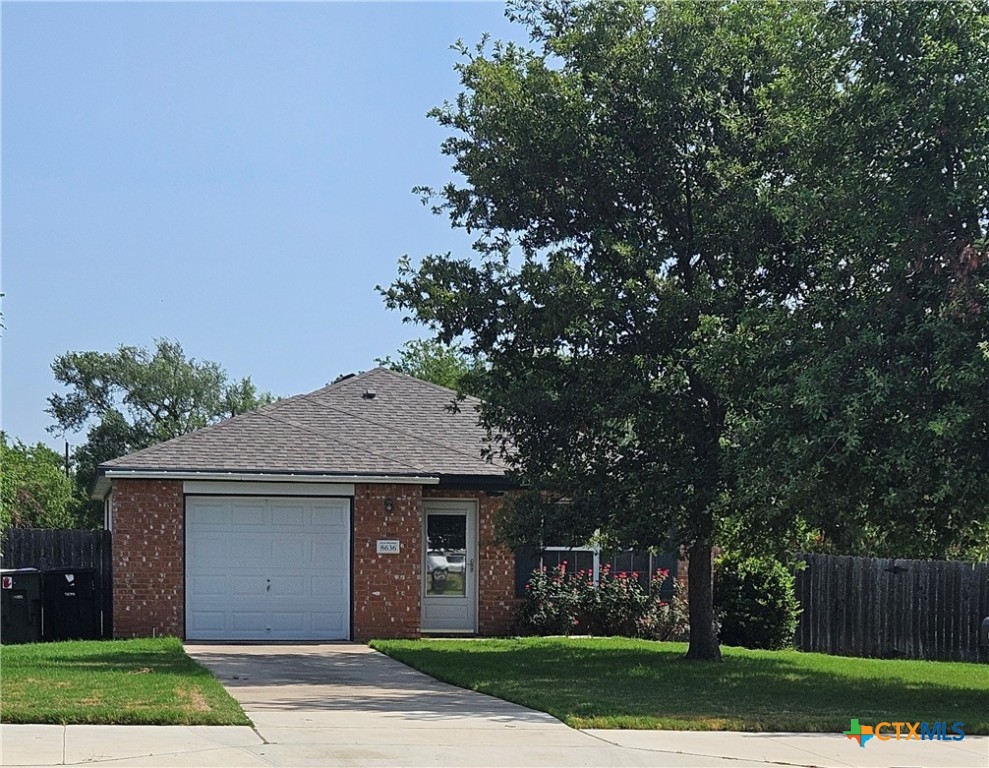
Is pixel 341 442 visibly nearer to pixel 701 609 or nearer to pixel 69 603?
pixel 69 603

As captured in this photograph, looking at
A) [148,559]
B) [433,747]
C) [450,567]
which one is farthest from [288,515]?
[433,747]

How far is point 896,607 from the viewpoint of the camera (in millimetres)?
23125

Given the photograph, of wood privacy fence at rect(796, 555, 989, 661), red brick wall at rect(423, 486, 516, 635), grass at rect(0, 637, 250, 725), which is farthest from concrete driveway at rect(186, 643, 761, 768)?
wood privacy fence at rect(796, 555, 989, 661)

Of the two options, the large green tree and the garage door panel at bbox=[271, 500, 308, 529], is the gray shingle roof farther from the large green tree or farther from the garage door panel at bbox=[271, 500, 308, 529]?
the large green tree

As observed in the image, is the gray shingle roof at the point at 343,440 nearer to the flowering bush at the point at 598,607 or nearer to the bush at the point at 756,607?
the flowering bush at the point at 598,607

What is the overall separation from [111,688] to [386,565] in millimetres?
8911

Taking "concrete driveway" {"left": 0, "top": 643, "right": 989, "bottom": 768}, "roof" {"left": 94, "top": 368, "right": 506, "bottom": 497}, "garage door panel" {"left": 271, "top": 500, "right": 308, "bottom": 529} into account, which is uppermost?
"roof" {"left": 94, "top": 368, "right": 506, "bottom": 497}

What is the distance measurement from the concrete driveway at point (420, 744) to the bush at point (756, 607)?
992 cm

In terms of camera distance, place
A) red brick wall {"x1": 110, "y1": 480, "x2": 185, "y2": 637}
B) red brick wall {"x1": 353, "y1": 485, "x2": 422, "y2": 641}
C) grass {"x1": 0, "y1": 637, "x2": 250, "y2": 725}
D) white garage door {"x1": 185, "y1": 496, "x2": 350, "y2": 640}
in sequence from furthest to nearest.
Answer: red brick wall {"x1": 353, "y1": 485, "x2": 422, "y2": 641} → white garage door {"x1": 185, "y1": 496, "x2": 350, "y2": 640} → red brick wall {"x1": 110, "y1": 480, "x2": 185, "y2": 637} → grass {"x1": 0, "y1": 637, "x2": 250, "y2": 725}

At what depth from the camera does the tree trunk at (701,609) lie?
19328 millimetres

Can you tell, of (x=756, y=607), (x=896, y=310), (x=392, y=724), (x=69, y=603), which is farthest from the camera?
(x=756, y=607)

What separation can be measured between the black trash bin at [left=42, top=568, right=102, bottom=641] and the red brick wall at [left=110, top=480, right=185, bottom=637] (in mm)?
465

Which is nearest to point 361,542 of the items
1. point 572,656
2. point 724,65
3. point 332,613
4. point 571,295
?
point 332,613

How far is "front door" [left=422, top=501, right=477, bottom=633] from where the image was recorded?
76.2ft
